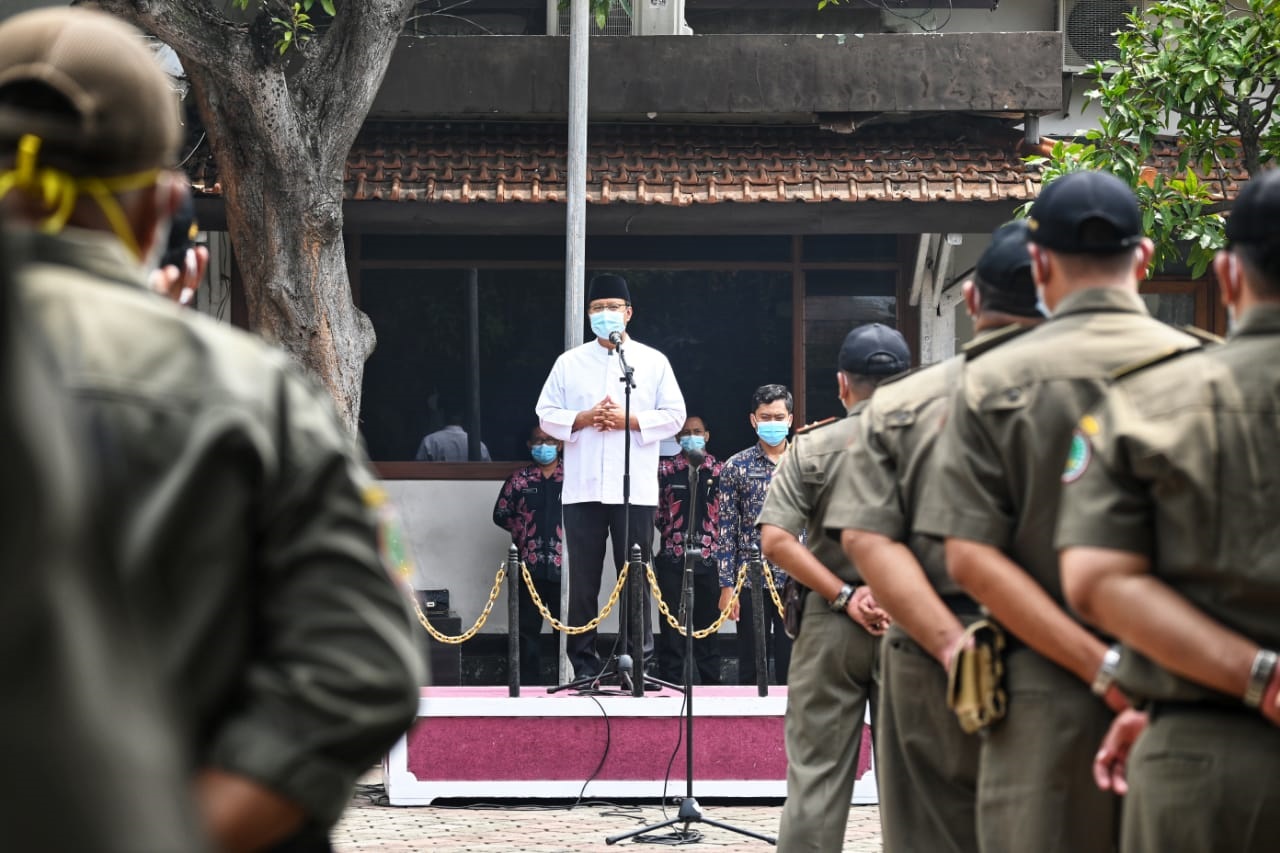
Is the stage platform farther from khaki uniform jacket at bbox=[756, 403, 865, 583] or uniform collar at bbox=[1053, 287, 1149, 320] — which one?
uniform collar at bbox=[1053, 287, 1149, 320]

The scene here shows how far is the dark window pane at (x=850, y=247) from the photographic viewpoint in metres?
13.9

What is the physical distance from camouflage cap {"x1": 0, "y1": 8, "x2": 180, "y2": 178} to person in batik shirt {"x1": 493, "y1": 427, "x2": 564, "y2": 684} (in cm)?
1037

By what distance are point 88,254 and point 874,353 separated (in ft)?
16.0

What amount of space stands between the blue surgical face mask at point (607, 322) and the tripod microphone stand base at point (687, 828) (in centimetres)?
338

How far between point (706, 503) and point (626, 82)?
10.4 feet

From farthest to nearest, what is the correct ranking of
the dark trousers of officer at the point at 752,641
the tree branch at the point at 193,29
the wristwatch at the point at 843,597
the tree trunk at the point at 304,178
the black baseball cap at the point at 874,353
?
the dark trousers of officer at the point at 752,641 → the tree trunk at the point at 304,178 → the tree branch at the point at 193,29 → the black baseball cap at the point at 874,353 → the wristwatch at the point at 843,597

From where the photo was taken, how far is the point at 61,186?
184cm

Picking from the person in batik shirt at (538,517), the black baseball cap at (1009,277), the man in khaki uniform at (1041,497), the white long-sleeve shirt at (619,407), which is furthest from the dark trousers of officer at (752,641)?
the man in khaki uniform at (1041,497)

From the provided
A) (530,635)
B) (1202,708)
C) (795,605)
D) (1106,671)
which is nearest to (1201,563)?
(1202,708)

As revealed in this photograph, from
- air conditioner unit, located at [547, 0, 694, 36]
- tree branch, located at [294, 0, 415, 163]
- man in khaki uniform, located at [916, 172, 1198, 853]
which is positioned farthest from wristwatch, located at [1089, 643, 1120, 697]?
air conditioner unit, located at [547, 0, 694, 36]

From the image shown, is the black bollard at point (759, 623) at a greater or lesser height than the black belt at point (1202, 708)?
lesser

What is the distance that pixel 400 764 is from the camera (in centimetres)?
931

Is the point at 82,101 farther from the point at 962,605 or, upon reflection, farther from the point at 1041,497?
the point at 962,605

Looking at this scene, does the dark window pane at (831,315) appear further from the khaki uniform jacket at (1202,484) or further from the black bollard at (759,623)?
the khaki uniform jacket at (1202,484)
